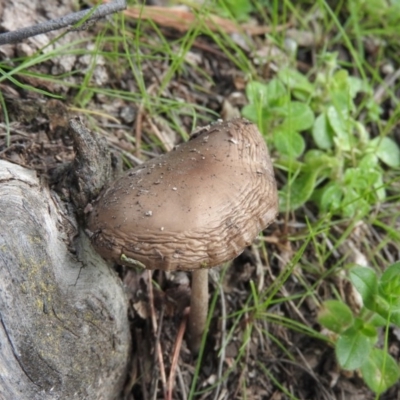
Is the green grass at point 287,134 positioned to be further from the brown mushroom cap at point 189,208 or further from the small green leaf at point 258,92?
the brown mushroom cap at point 189,208

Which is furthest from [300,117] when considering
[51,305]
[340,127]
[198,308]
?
[51,305]

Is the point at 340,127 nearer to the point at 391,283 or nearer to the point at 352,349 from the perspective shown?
the point at 391,283

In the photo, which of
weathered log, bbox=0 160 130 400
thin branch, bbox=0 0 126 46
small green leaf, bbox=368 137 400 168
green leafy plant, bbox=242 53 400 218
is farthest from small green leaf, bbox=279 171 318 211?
thin branch, bbox=0 0 126 46

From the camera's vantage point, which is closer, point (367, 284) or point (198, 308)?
point (367, 284)

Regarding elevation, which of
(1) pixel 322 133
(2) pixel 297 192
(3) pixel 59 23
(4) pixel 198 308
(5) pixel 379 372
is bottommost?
(5) pixel 379 372

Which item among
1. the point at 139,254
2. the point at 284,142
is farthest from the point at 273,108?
the point at 139,254

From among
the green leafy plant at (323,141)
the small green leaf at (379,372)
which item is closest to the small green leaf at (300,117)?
the green leafy plant at (323,141)

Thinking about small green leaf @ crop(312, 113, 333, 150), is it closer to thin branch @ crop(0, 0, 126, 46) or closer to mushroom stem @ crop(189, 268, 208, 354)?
mushroom stem @ crop(189, 268, 208, 354)

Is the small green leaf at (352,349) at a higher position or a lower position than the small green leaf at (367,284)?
lower
